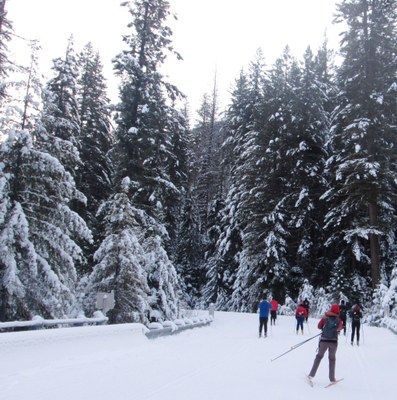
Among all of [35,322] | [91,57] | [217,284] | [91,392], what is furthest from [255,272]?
[91,392]

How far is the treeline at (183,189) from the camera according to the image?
54.2ft

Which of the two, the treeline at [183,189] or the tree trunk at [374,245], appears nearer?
the treeline at [183,189]

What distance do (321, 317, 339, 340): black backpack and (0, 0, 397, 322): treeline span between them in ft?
30.9

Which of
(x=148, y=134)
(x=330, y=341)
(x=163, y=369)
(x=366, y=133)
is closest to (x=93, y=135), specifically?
(x=148, y=134)

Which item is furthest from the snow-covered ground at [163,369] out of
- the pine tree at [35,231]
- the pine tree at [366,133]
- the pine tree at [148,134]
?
the pine tree at [366,133]

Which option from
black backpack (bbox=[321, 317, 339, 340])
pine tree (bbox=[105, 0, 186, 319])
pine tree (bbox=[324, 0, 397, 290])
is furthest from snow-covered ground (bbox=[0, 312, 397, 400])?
pine tree (bbox=[324, 0, 397, 290])

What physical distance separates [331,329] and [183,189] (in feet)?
78.3

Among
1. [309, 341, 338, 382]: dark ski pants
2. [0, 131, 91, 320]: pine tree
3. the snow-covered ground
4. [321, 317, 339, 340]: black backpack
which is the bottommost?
the snow-covered ground

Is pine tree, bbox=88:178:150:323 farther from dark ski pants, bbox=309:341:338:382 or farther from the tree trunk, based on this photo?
the tree trunk

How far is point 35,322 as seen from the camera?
11.2 metres

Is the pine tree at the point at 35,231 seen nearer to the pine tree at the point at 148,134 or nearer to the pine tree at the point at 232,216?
the pine tree at the point at 148,134

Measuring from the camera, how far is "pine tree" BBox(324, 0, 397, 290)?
87.7 ft

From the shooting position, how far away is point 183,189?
3309cm

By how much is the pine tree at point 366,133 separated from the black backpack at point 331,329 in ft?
55.8
